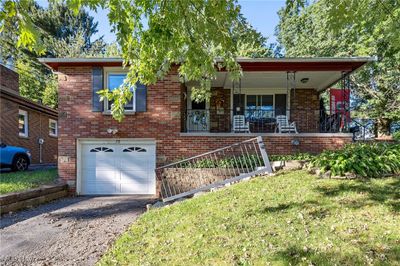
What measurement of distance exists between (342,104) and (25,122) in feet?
50.6

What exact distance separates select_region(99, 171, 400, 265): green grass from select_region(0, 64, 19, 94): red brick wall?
1429 cm

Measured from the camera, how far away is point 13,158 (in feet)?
45.9

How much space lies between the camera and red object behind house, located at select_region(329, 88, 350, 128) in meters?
11.9

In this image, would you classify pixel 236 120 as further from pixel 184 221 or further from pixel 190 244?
pixel 190 244

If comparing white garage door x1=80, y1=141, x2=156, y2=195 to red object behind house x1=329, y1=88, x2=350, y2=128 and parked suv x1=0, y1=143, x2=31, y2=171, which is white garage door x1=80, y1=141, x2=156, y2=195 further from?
red object behind house x1=329, y1=88, x2=350, y2=128

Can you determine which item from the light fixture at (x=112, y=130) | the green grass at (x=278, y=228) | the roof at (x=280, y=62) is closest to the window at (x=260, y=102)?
the roof at (x=280, y=62)

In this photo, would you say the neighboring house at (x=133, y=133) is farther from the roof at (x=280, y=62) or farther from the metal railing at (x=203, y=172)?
the metal railing at (x=203, y=172)

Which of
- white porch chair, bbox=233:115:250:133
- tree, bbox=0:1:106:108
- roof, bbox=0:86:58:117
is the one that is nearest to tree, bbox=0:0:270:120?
white porch chair, bbox=233:115:250:133

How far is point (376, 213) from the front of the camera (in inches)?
217

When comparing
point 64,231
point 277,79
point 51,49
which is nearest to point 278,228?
point 64,231

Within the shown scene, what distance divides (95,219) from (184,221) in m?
2.62

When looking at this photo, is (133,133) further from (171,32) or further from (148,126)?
(171,32)

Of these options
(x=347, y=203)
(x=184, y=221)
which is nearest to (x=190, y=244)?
(x=184, y=221)

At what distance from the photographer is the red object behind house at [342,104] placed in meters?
11.9
